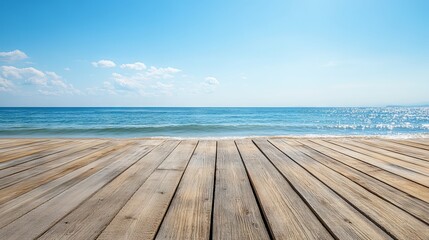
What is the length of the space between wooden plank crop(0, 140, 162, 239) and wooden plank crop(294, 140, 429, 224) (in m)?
1.73

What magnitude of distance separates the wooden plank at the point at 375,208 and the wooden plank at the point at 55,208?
1392 mm

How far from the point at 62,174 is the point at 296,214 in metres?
1.79

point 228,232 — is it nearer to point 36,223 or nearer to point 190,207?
point 190,207

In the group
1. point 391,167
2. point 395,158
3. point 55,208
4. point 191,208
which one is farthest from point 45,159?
point 395,158

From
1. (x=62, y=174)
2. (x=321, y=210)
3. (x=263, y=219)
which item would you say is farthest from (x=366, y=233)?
(x=62, y=174)

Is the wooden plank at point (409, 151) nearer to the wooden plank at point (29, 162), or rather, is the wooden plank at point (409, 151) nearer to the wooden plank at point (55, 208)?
the wooden plank at point (55, 208)

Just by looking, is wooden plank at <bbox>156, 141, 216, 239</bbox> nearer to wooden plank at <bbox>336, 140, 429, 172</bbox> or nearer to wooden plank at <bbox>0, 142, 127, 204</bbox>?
wooden plank at <bbox>0, 142, 127, 204</bbox>

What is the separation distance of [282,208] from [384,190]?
0.78m

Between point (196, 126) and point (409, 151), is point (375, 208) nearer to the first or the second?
point (409, 151)

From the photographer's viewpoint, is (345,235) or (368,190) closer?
(345,235)

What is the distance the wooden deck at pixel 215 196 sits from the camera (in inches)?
38.6

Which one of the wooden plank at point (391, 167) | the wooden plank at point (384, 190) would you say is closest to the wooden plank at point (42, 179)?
the wooden plank at point (384, 190)

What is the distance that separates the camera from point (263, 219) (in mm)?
1074

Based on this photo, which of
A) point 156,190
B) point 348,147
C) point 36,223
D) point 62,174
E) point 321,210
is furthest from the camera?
point 348,147
